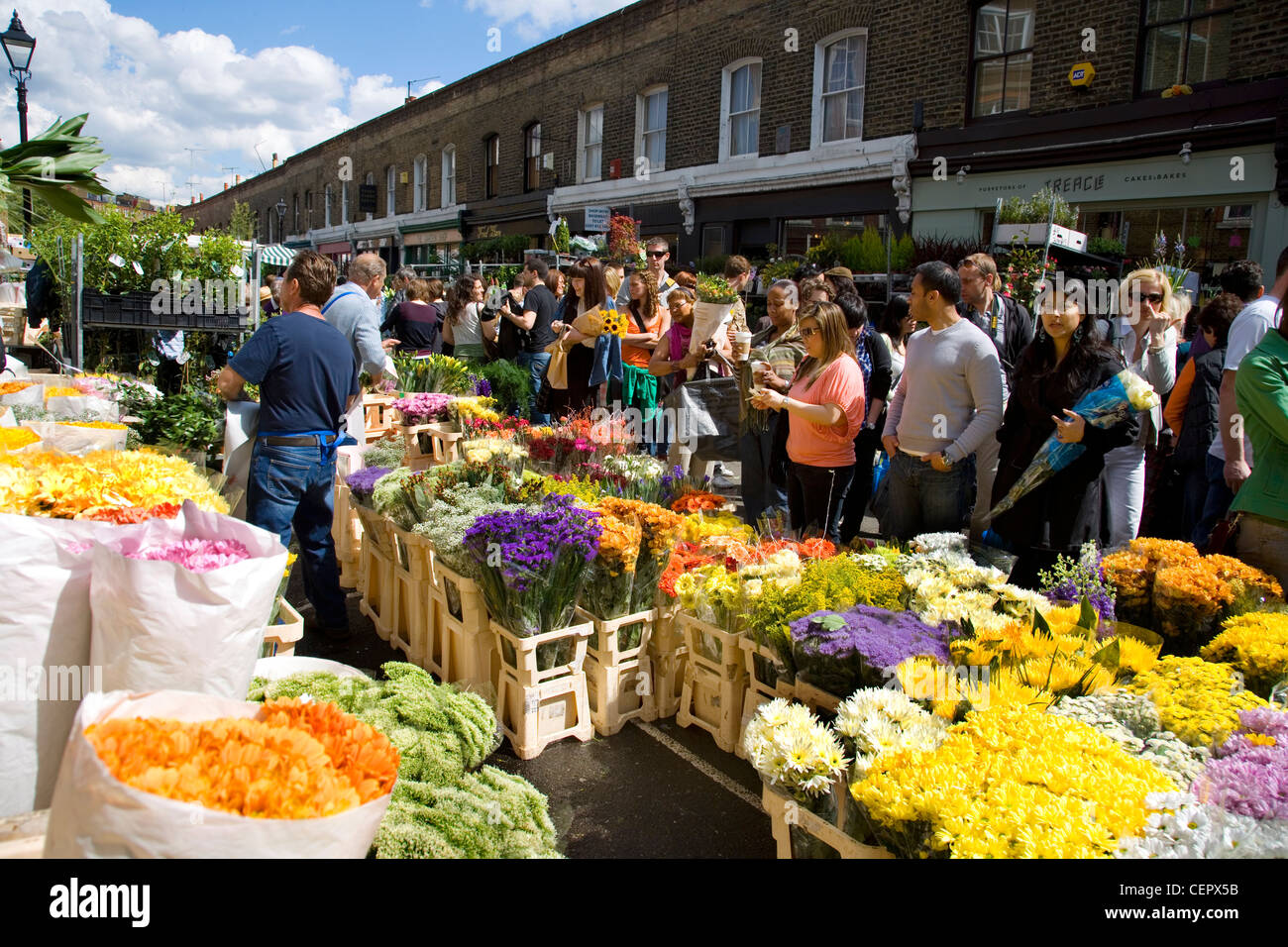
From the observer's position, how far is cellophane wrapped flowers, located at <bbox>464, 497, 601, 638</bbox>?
3410mm

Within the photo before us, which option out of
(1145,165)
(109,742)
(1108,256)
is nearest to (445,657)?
(109,742)

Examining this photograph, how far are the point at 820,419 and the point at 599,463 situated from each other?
1.36 meters

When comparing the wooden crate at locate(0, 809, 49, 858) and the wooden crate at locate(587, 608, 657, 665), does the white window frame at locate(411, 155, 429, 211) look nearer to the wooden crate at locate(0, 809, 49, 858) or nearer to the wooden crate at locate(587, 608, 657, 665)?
the wooden crate at locate(587, 608, 657, 665)

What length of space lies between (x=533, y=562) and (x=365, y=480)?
2133 millimetres

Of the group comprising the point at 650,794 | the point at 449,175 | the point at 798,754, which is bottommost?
the point at 650,794

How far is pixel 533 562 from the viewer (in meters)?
3.38

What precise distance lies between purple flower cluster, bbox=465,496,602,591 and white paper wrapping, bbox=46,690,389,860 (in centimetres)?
198

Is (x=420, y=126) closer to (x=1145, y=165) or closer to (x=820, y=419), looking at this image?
(x=1145, y=165)

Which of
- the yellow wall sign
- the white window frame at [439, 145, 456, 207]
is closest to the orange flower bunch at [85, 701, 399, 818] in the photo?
the yellow wall sign

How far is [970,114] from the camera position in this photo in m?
11.8

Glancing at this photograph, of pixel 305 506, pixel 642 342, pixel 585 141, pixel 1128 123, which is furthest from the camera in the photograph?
pixel 585 141

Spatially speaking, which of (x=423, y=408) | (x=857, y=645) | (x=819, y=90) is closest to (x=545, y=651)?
(x=857, y=645)

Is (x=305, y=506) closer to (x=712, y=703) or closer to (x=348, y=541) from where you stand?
(x=348, y=541)

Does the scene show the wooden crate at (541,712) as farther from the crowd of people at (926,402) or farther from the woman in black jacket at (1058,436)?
the woman in black jacket at (1058,436)
